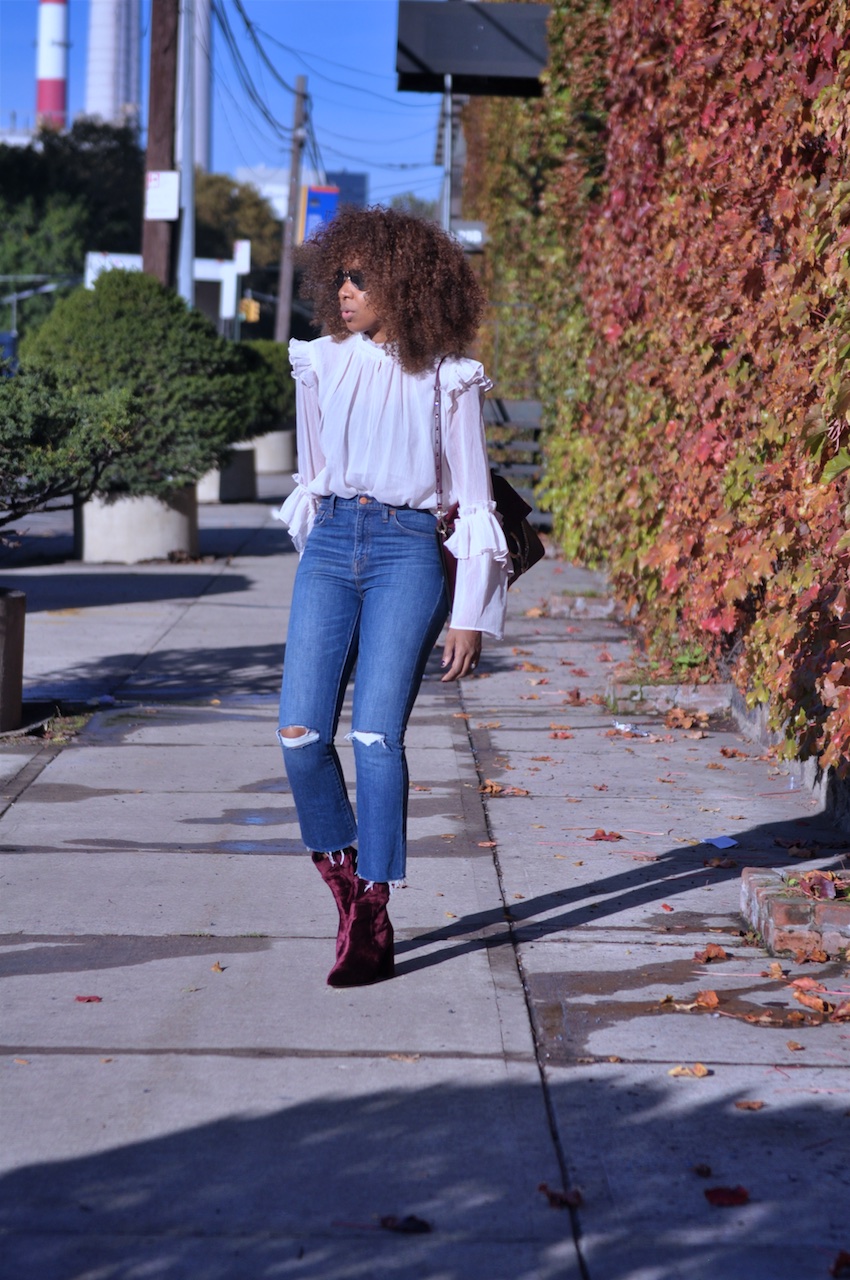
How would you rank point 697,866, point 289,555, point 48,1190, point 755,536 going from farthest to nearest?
point 289,555, point 755,536, point 697,866, point 48,1190

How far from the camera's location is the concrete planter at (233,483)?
2048 centimetres

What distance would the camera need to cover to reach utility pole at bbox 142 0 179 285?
48.4 ft

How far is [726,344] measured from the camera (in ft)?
22.3

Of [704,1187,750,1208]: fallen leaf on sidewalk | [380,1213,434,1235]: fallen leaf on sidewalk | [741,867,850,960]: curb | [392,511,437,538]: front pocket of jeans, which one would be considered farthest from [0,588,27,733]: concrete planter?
[704,1187,750,1208]: fallen leaf on sidewalk

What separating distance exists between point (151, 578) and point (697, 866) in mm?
7904

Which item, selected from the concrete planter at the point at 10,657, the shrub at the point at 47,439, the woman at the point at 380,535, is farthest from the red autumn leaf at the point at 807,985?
the shrub at the point at 47,439

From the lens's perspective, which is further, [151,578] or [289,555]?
[289,555]

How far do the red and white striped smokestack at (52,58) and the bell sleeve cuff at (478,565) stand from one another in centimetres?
11881

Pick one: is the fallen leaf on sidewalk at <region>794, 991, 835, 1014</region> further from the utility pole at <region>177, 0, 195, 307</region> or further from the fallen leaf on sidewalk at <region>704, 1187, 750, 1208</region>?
the utility pole at <region>177, 0, 195, 307</region>

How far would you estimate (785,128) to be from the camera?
544cm

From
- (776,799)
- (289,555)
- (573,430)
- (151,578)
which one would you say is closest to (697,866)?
(776,799)

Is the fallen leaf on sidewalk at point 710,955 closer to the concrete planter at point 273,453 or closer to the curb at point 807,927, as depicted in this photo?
the curb at point 807,927

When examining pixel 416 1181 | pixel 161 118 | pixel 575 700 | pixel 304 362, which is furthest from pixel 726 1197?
pixel 161 118

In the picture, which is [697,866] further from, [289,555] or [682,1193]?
[289,555]
